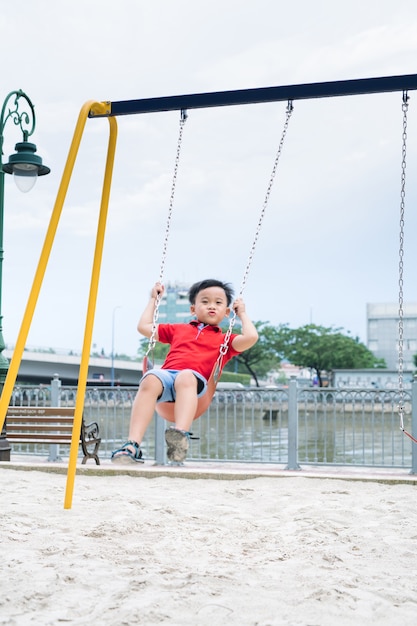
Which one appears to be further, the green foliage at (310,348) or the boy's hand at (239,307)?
the green foliage at (310,348)

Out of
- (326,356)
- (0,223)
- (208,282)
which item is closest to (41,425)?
(0,223)

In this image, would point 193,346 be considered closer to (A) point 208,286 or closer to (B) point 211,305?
(B) point 211,305

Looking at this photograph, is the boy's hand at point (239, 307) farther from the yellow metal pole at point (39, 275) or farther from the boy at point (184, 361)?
the yellow metal pole at point (39, 275)

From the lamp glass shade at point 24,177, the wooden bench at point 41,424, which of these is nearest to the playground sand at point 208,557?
the wooden bench at point 41,424

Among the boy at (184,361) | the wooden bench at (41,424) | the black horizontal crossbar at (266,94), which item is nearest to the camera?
the boy at (184,361)

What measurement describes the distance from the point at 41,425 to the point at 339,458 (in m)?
6.85

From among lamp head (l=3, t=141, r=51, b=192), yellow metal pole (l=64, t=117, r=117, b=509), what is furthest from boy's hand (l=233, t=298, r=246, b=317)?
lamp head (l=3, t=141, r=51, b=192)

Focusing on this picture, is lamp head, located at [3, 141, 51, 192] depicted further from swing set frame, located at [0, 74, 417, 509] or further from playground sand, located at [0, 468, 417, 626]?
playground sand, located at [0, 468, 417, 626]

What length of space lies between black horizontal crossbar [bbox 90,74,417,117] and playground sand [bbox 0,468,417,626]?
298 centimetres

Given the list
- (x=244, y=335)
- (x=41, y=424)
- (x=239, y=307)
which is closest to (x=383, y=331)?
(x=41, y=424)

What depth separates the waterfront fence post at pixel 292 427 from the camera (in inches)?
393

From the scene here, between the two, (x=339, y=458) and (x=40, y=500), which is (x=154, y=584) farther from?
(x=339, y=458)

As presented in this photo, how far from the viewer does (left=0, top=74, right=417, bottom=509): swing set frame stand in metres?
5.32

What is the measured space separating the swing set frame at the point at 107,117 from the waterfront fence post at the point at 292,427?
4.74m
